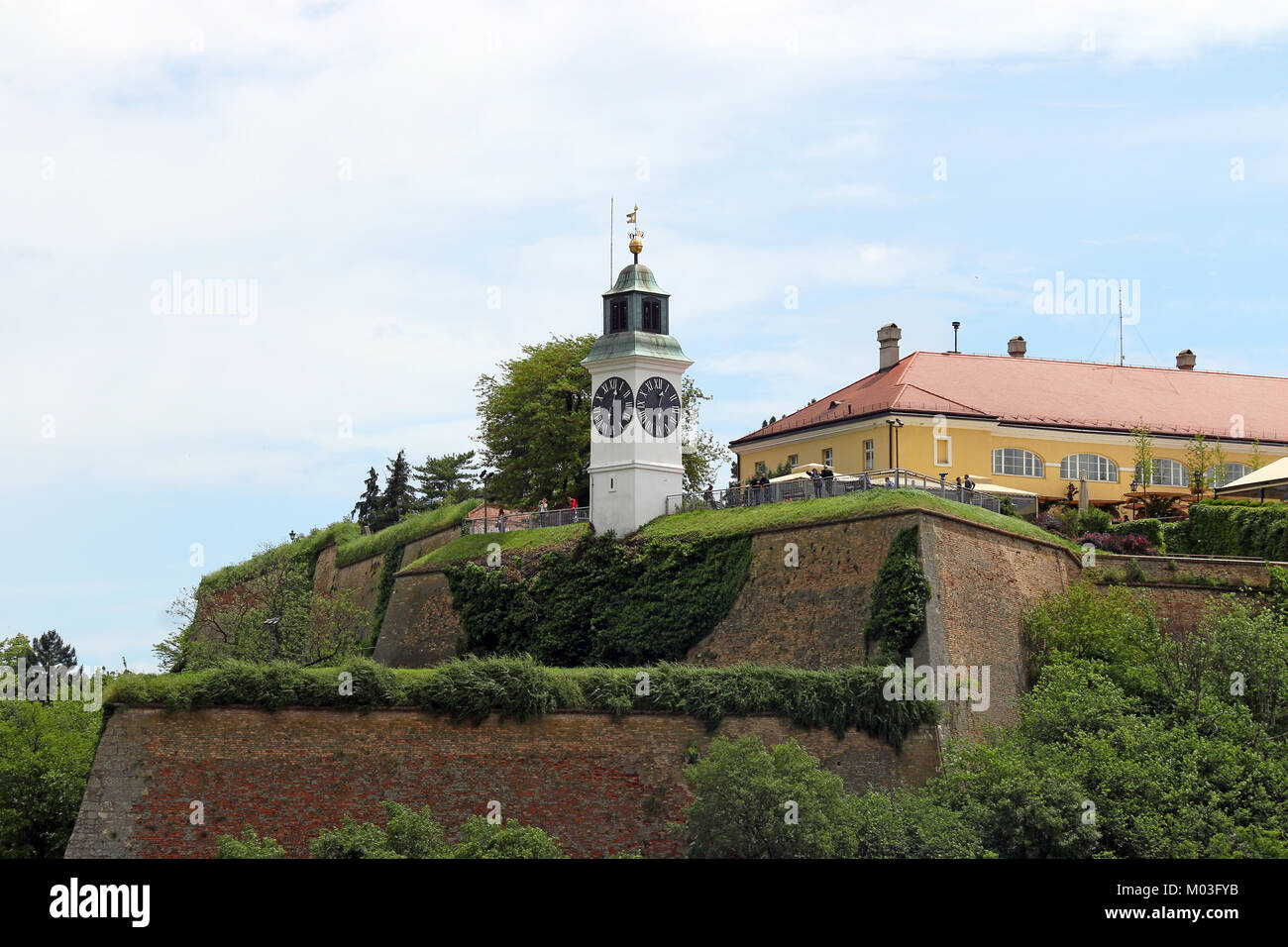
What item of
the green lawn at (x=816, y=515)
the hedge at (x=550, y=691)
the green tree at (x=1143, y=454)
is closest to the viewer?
the hedge at (x=550, y=691)

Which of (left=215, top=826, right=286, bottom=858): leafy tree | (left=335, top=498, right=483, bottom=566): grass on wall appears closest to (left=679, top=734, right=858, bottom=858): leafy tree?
(left=215, top=826, right=286, bottom=858): leafy tree

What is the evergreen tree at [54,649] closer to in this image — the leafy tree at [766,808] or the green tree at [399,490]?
the green tree at [399,490]

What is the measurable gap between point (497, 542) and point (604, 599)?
5.32 meters

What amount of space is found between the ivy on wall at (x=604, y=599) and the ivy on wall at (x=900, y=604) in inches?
170

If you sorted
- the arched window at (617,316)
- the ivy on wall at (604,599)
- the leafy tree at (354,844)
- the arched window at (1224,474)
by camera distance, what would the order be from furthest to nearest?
1. the arched window at (1224,474)
2. the arched window at (617,316)
3. the ivy on wall at (604,599)
4. the leafy tree at (354,844)

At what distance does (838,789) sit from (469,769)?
291 inches

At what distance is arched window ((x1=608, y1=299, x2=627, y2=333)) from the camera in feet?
165

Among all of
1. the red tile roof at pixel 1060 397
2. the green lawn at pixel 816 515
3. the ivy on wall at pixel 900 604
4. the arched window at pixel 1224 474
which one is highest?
the red tile roof at pixel 1060 397

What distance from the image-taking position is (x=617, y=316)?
50406mm

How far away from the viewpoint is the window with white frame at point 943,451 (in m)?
57.5

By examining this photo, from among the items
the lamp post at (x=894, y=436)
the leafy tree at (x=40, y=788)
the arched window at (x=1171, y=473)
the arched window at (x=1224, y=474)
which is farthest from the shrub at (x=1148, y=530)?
the leafy tree at (x=40, y=788)

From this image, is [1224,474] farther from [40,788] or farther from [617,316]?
[40,788]

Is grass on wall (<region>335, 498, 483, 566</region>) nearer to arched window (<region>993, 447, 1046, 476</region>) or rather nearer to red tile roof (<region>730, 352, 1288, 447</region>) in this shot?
red tile roof (<region>730, 352, 1288, 447</region>)

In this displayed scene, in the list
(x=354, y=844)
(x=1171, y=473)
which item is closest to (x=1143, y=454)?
(x=1171, y=473)
